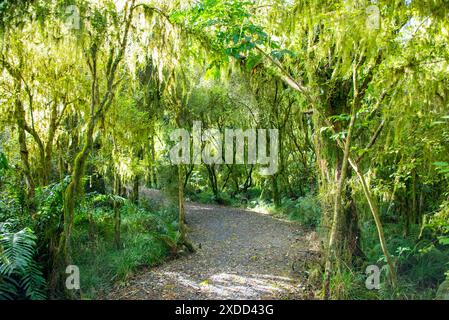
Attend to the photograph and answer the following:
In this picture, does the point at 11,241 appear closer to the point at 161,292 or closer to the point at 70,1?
the point at 161,292

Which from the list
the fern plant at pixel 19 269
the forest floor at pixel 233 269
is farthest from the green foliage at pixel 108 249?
the fern plant at pixel 19 269

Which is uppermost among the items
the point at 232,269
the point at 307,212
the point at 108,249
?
the point at 108,249

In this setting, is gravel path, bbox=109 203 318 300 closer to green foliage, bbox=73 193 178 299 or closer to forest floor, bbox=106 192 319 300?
forest floor, bbox=106 192 319 300

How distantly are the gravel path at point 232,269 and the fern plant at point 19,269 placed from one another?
52.8 inches

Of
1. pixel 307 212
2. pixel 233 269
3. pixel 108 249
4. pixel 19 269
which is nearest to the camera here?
pixel 19 269

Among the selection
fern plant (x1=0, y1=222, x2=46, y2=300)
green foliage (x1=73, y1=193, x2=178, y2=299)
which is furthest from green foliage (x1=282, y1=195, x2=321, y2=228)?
fern plant (x1=0, y1=222, x2=46, y2=300)

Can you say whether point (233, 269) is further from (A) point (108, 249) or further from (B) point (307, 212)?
(B) point (307, 212)

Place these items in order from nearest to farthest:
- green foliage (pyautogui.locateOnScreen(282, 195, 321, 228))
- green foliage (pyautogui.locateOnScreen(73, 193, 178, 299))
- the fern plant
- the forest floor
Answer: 1. the fern plant
2. the forest floor
3. green foliage (pyautogui.locateOnScreen(73, 193, 178, 299))
4. green foliage (pyautogui.locateOnScreen(282, 195, 321, 228))

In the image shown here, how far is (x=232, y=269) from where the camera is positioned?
653cm

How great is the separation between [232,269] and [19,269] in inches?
150

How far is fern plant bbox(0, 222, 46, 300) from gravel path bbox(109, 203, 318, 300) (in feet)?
4.40

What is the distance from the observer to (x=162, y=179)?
12.4 meters

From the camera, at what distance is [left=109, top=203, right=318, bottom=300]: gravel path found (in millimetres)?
5332

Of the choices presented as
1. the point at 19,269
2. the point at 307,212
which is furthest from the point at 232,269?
the point at 307,212
